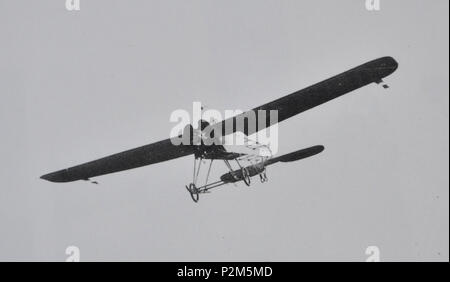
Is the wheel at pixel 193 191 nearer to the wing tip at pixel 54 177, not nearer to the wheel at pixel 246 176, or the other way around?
the wheel at pixel 246 176

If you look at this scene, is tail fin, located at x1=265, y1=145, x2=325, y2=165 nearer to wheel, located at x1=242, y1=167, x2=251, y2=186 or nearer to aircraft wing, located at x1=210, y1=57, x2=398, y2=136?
wheel, located at x1=242, y1=167, x2=251, y2=186

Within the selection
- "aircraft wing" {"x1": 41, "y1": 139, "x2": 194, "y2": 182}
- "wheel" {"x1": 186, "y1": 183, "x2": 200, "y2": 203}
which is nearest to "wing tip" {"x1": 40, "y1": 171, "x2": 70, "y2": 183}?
"aircraft wing" {"x1": 41, "y1": 139, "x2": 194, "y2": 182}

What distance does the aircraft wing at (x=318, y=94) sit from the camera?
39.3 feet

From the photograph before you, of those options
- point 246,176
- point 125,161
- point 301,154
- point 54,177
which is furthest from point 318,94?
point 54,177

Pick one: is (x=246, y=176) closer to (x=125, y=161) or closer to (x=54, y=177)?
(x=125, y=161)

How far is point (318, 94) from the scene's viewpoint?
13.0m

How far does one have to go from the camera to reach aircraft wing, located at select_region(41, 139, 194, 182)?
1489cm

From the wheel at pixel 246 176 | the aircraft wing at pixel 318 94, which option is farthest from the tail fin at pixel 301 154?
the aircraft wing at pixel 318 94

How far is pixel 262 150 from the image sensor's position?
16156mm
